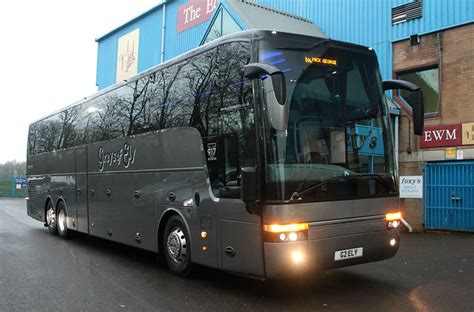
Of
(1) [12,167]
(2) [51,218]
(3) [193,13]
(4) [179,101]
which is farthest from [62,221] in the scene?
(1) [12,167]

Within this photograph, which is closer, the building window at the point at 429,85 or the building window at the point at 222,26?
the building window at the point at 429,85

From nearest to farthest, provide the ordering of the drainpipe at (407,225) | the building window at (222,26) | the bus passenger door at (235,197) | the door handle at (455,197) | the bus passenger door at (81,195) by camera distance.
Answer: the bus passenger door at (235,197), the bus passenger door at (81,195), the door handle at (455,197), the drainpipe at (407,225), the building window at (222,26)

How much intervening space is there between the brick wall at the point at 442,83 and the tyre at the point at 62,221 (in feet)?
31.7

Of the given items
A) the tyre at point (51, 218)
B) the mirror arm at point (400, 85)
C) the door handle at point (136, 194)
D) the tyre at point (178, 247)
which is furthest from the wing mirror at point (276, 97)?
the tyre at point (51, 218)

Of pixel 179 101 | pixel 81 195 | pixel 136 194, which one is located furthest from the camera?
pixel 81 195

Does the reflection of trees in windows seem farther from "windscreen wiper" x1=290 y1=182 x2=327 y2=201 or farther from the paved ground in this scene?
the paved ground

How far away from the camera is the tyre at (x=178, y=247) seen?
6.96 m

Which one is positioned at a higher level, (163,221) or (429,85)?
(429,85)

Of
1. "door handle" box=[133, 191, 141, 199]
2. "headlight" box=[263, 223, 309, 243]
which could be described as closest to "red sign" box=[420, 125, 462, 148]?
"door handle" box=[133, 191, 141, 199]

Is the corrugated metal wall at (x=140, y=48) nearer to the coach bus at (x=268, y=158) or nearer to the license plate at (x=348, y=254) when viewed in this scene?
the coach bus at (x=268, y=158)

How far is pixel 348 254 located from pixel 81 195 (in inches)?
280

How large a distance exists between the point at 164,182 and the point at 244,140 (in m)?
2.25

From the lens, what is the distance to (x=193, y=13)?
21.6 metres

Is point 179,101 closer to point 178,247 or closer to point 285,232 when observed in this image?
point 178,247
